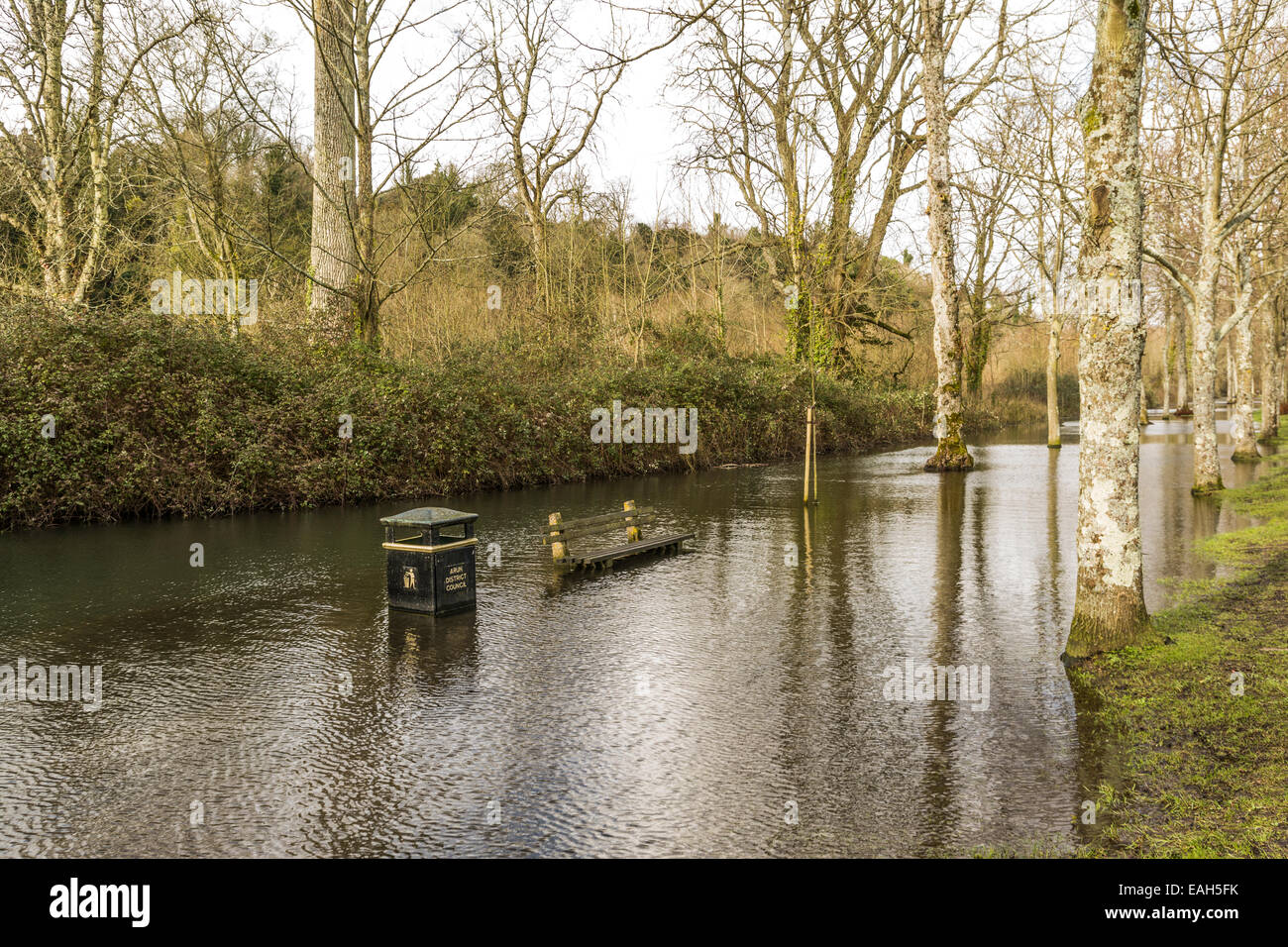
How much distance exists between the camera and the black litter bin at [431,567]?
891 centimetres

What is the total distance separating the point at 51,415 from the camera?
14.9 m

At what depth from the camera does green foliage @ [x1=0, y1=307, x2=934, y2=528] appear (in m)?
15.1

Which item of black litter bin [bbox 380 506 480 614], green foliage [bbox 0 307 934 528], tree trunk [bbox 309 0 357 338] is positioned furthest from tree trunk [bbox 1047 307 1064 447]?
black litter bin [bbox 380 506 480 614]

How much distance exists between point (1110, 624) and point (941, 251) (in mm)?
17643

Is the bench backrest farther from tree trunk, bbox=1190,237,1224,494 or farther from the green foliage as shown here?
tree trunk, bbox=1190,237,1224,494

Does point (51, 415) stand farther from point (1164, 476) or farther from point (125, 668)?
point (1164, 476)

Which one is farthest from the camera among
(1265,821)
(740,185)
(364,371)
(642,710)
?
(740,185)

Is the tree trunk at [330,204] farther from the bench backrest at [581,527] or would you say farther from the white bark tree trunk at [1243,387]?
the white bark tree trunk at [1243,387]

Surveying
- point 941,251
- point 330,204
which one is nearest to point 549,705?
point 330,204

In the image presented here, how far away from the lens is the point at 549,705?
6305 mm

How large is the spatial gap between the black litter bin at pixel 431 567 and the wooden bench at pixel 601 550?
2.11 meters

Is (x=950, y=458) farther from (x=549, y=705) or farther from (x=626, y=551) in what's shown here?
(x=549, y=705)

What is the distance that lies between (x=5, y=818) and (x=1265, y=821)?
6.04 m

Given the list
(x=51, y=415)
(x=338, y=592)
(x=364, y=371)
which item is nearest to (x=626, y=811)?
(x=338, y=592)
